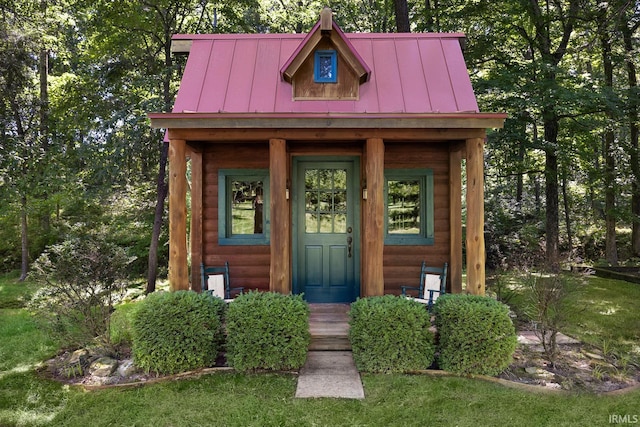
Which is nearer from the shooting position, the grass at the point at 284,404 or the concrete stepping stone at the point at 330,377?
the grass at the point at 284,404

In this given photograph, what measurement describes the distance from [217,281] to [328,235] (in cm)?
192

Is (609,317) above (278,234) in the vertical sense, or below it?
below

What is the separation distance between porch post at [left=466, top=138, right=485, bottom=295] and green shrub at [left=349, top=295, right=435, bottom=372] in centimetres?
111

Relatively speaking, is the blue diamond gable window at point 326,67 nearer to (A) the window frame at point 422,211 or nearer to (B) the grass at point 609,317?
(A) the window frame at point 422,211

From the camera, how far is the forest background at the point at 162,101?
9.77m

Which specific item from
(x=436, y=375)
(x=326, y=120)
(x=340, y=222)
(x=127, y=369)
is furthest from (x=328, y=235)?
(x=127, y=369)

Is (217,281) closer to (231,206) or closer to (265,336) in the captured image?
(231,206)

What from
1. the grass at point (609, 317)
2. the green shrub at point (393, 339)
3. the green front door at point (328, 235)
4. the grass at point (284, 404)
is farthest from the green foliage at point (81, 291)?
the grass at point (609, 317)

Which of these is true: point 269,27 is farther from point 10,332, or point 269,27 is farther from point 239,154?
point 10,332

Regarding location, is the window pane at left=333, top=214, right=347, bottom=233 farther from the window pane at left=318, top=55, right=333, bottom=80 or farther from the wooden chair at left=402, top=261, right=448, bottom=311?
the window pane at left=318, top=55, right=333, bottom=80

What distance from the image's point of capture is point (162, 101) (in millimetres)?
9742

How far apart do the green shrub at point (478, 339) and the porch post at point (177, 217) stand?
3.37 meters

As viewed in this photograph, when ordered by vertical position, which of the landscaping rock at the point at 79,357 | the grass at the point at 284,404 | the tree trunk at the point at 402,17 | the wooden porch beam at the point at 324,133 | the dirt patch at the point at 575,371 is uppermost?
the tree trunk at the point at 402,17

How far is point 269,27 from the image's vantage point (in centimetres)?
1420
